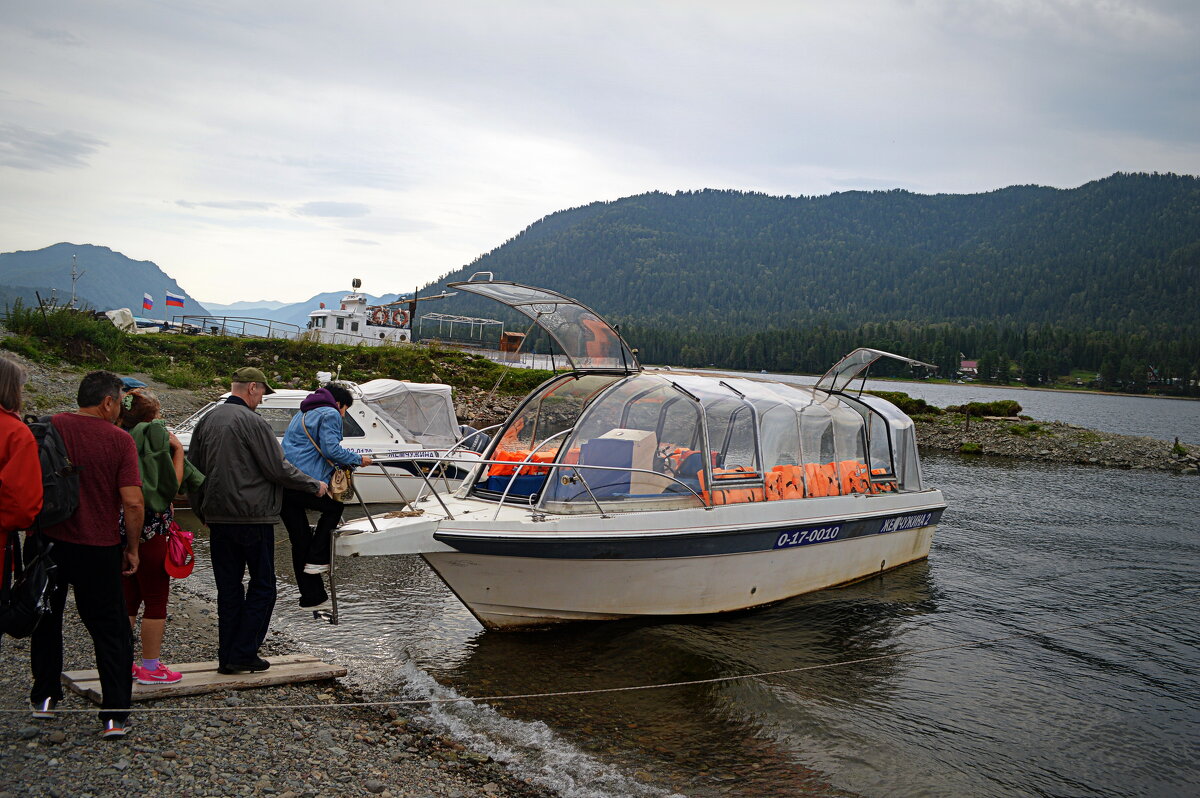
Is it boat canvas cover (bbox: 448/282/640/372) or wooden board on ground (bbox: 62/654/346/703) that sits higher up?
boat canvas cover (bbox: 448/282/640/372)

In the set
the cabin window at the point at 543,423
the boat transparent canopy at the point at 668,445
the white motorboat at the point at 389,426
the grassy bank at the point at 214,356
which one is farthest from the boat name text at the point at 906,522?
the grassy bank at the point at 214,356

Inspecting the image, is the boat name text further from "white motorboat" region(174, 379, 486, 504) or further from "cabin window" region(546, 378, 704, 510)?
"white motorboat" region(174, 379, 486, 504)

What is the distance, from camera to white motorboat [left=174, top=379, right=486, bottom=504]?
1694cm

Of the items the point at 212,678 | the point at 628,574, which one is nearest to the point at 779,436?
the point at 628,574

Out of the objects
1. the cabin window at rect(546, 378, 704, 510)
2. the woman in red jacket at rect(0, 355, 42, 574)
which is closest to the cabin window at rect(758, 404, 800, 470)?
the cabin window at rect(546, 378, 704, 510)

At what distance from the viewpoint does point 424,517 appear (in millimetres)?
7828

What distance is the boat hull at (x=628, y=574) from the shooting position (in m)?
8.12

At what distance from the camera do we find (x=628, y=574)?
8625mm

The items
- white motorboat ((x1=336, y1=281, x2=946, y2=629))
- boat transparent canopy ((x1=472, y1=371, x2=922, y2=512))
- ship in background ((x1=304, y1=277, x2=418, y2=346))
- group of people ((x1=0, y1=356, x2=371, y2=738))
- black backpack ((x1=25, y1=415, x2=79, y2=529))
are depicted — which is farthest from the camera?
ship in background ((x1=304, y1=277, x2=418, y2=346))

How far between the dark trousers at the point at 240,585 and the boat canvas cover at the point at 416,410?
38.0ft

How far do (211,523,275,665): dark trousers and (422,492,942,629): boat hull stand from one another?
1.88 m

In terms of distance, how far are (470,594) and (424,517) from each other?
1153mm

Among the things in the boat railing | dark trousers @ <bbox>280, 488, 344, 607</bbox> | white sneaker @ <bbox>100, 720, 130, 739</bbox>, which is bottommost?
white sneaker @ <bbox>100, 720, 130, 739</bbox>

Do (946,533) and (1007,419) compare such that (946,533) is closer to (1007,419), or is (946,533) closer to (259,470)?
(259,470)
